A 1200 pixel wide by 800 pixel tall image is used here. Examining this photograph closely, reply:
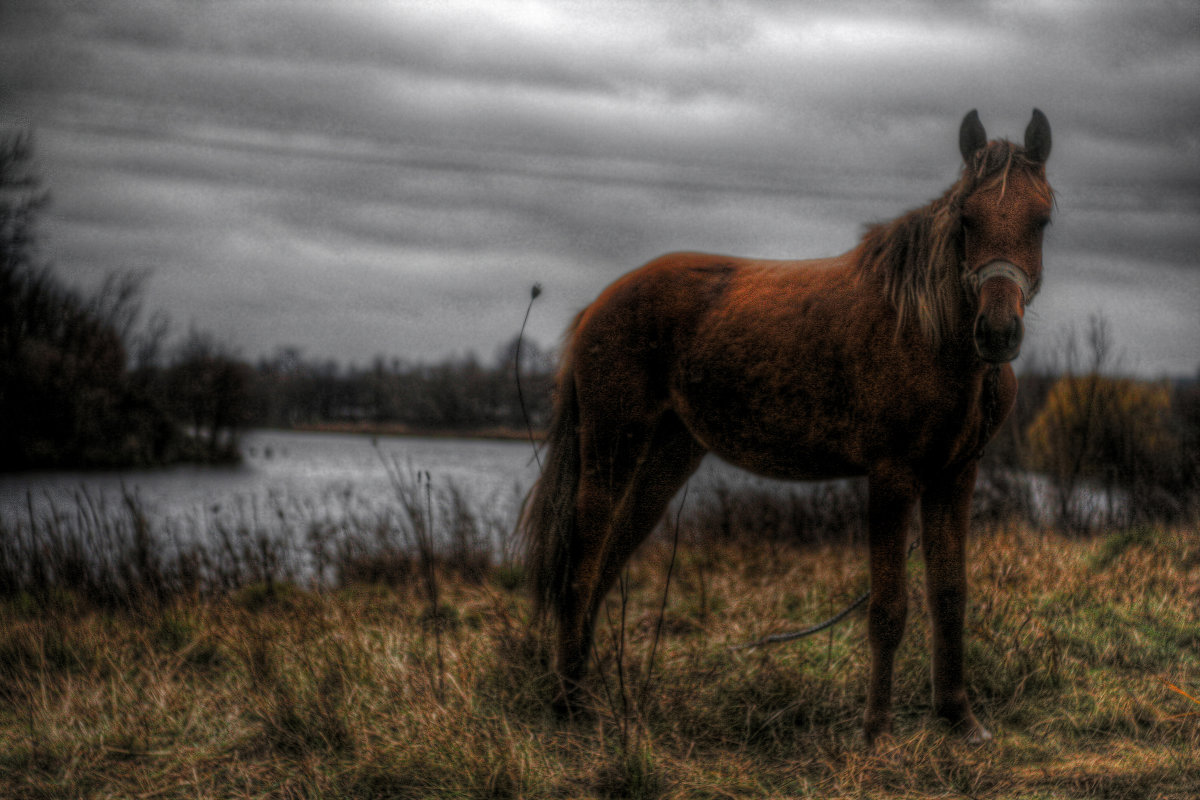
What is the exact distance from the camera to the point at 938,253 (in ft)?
8.55

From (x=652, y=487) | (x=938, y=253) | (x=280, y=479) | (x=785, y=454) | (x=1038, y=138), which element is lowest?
(x=280, y=479)

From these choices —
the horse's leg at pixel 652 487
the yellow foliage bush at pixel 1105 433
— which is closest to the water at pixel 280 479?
the horse's leg at pixel 652 487

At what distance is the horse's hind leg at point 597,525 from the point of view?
3391 mm

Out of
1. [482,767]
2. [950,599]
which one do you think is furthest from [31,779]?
[950,599]

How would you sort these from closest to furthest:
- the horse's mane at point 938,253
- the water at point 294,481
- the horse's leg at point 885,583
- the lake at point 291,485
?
1. the horse's mane at point 938,253
2. the horse's leg at point 885,583
3. the lake at point 291,485
4. the water at point 294,481

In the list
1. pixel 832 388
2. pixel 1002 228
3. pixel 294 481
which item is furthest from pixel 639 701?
pixel 294 481

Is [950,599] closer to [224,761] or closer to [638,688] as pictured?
[638,688]

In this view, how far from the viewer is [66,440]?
750 inches

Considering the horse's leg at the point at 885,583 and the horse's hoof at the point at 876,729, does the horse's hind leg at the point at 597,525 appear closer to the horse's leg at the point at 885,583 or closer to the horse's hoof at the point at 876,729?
the horse's leg at the point at 885,583

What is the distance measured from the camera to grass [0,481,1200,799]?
2670 mm

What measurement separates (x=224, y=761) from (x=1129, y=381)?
37.2 feet

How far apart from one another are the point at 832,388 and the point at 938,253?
2.03 ft

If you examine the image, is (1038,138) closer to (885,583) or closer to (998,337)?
(998,337)

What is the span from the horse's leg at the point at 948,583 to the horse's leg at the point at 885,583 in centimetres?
24
